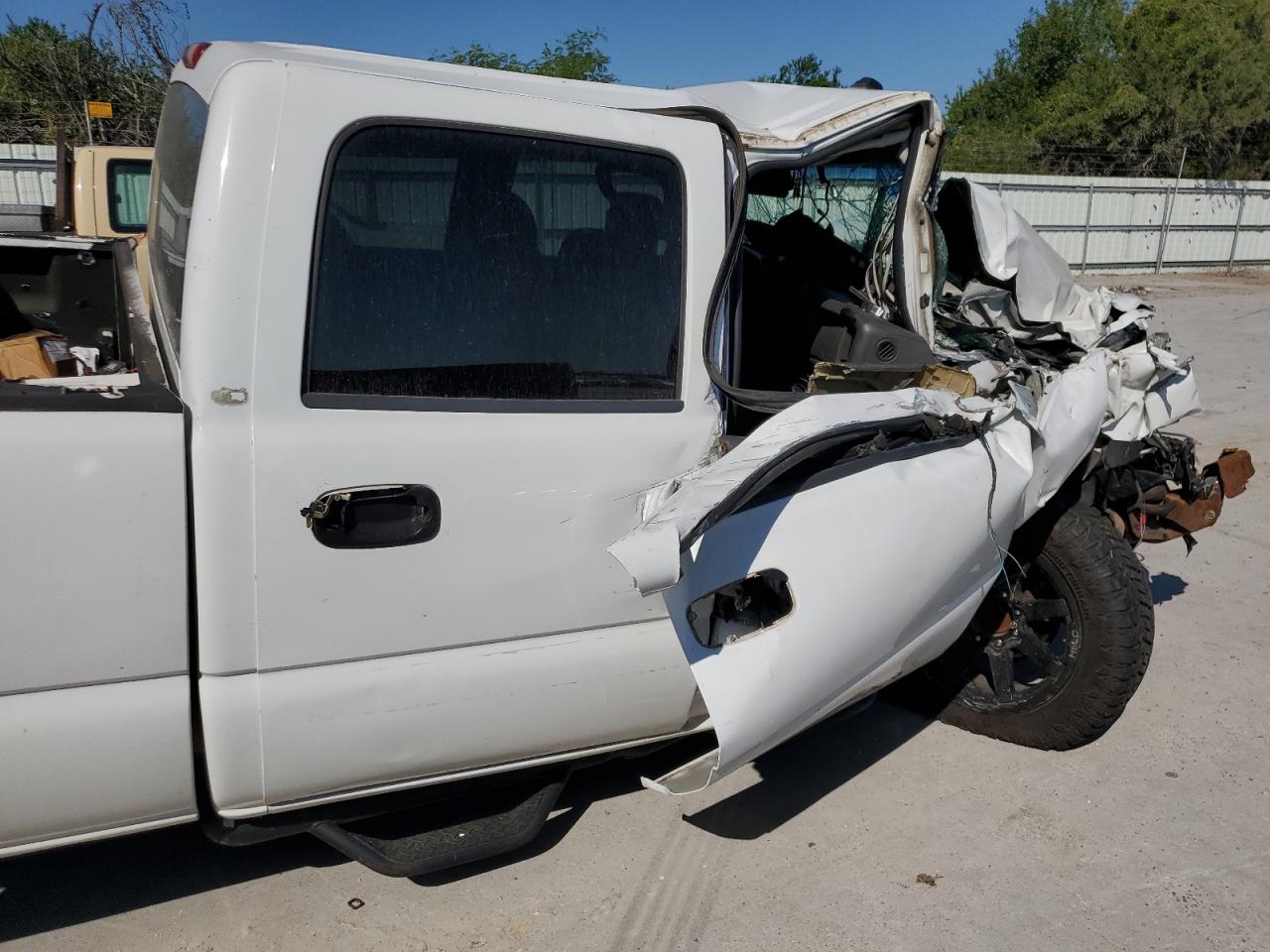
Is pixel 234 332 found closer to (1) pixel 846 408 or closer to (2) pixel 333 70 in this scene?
(2) pixel 333 70

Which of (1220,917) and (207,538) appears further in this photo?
(1220,917)

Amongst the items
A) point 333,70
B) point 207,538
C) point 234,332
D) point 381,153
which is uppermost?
point 333,70

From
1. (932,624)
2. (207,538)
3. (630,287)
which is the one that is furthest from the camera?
(932,624)

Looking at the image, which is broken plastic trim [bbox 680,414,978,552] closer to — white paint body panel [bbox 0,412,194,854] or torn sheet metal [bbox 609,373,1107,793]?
torn sheet metal [bbox 609,373,1107,793]

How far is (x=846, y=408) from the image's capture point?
9.09ft

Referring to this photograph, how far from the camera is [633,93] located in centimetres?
293

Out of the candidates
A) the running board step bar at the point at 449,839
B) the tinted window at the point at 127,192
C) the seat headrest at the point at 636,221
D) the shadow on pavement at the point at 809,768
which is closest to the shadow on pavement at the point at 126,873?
the running board step bar at the point at 449,839

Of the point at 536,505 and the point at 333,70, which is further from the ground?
the point at 333,70

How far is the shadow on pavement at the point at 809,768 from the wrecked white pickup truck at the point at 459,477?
0.47m

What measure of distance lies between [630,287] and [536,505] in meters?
0.62

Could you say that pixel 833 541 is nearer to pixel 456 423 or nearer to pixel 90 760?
pixel 456 423

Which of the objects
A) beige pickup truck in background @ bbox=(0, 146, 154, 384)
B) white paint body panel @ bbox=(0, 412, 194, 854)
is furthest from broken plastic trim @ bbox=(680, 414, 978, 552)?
beige pickup truck in background @ bbox=(0, 146, 154, 384)

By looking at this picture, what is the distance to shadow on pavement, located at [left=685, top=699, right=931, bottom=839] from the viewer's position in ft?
10.7

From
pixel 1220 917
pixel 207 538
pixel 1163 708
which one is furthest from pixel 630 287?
pixel 1163 708
